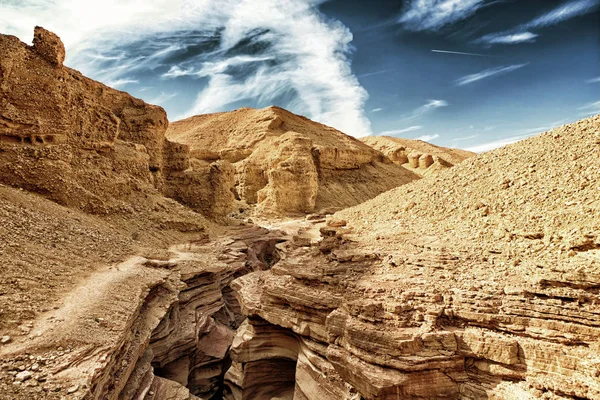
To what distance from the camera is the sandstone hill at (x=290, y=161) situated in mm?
31922

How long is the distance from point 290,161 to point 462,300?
2728cm

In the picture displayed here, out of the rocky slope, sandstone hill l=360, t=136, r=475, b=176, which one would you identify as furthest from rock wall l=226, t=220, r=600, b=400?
sandstone hill l=360, t=136, r=475, b=176

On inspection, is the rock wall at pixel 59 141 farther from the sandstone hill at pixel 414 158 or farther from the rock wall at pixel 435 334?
the sandstone hill at pixel 414 158

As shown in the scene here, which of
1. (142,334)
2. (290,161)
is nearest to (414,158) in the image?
(290,161)

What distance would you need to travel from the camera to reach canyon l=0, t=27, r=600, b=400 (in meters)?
5.11

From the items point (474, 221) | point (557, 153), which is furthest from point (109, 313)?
point (557, 153)

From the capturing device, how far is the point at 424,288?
6.27m

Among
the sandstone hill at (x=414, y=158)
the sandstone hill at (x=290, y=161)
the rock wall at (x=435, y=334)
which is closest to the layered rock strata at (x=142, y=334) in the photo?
the rock wall at (x=435, y=334)

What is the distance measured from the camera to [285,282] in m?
8.61

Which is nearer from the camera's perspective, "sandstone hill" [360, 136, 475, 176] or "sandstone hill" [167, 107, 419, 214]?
"sandstone hill" [167, 107, 419, 214]

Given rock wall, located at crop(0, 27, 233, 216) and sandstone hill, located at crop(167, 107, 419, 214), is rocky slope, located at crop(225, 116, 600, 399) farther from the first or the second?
sandstone hill, located at crop(167, 107, 419, 214)

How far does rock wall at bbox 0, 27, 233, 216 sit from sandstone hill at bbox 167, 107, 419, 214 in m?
7.71

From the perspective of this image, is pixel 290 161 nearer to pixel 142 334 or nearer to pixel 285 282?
pixel 285 282

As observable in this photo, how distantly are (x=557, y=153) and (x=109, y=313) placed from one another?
479 inches
